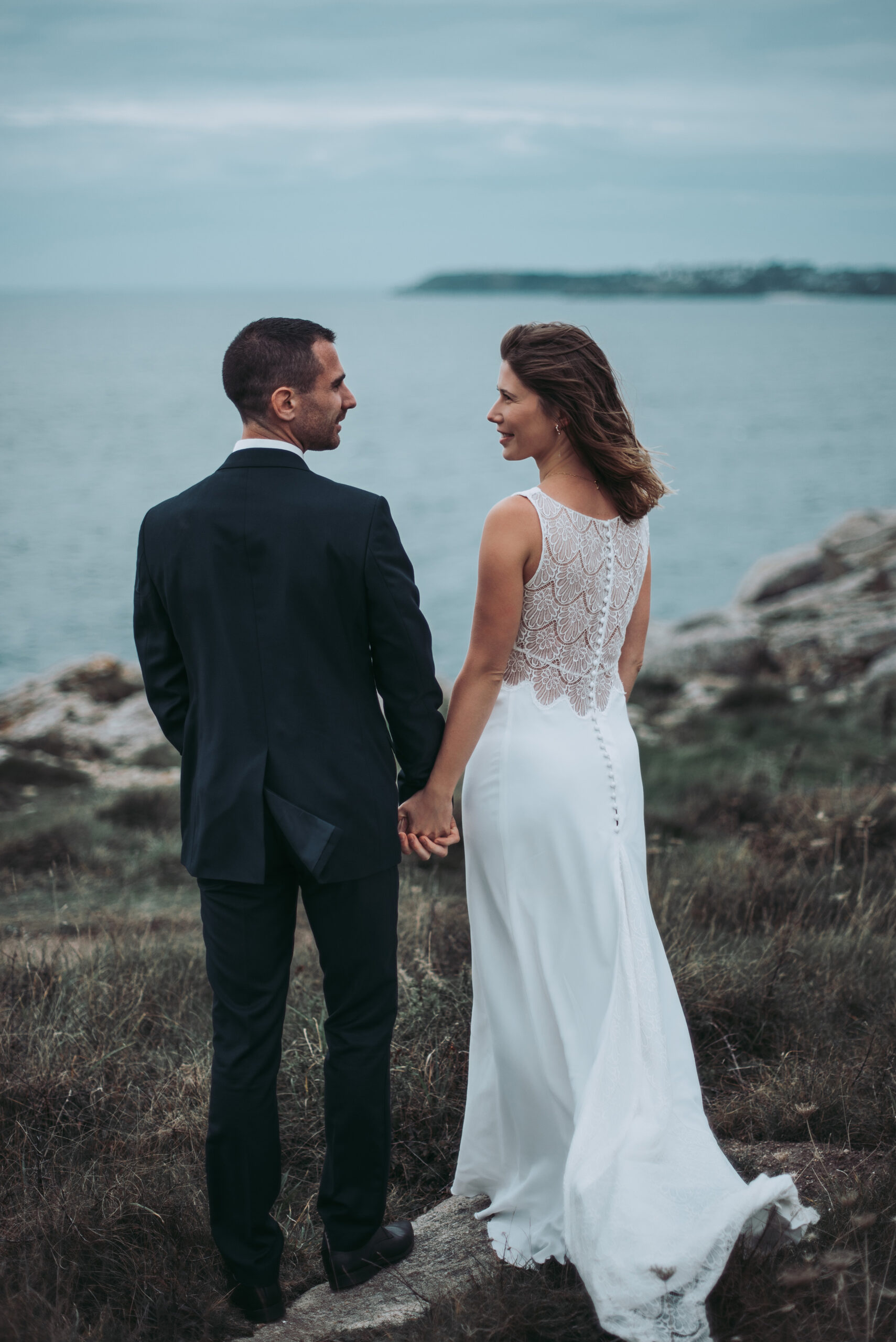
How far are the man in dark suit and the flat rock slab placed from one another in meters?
0.06

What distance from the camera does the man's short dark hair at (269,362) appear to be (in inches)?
102

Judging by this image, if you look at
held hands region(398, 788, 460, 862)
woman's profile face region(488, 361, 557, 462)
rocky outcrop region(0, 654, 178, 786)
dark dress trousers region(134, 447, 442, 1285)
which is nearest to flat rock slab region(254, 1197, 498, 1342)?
dark dress trousers region(134, 447, 442, 1285)

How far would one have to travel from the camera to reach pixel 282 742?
260 cm

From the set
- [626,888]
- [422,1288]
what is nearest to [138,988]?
[422,1288]

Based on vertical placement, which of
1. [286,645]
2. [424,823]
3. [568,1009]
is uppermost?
[286,645]

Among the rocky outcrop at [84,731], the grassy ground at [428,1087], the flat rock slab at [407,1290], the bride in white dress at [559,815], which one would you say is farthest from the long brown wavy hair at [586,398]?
the rocky outcrop at [84,731]

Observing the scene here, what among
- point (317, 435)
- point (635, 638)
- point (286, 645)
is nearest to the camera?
point (286, 645)

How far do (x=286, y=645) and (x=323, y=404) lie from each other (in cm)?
62

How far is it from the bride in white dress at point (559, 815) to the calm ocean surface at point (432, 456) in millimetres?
329

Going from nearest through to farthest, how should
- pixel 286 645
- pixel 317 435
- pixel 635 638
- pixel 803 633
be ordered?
1. pixel 286 645
2. pixel 317 435
3. pixel 635 638
4. pixel 803 633

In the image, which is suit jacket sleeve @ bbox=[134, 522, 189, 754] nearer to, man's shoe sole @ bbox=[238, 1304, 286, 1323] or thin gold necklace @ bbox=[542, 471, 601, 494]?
thin gold necklace @ bbox=[542, 471, 601, 494]

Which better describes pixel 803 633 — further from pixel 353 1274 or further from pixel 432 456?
pixel 432 456

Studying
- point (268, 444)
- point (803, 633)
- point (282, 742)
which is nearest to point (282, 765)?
point (282, 742)

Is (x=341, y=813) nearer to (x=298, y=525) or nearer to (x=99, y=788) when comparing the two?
(x=298, y=525)
